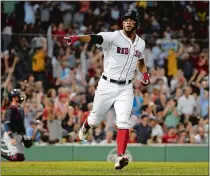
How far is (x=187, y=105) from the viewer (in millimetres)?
22844

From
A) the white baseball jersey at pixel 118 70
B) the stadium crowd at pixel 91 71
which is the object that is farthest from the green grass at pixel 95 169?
the stadium crowd at pixel 91 71

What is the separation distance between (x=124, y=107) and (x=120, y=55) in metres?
0.84

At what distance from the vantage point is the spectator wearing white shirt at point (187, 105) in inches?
893

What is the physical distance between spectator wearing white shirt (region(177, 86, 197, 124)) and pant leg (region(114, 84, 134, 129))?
8.68m

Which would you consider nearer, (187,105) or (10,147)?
(10,147)

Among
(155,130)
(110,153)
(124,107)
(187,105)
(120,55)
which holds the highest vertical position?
(120,55)

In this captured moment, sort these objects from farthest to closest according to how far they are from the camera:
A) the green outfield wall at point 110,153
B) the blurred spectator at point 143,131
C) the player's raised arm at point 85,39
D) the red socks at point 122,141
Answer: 1. the blurred spectator at point 143,131
2. the green outfield wall at point 110,153
3. the red socks at point 122,141
4. the player's raised arm at point 85,39

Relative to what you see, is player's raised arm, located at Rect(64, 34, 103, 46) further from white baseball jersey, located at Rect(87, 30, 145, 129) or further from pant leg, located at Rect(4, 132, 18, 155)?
pant leg, located at Rect(4, 132, 18, 155)

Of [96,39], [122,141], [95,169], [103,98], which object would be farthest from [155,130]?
[96,39]

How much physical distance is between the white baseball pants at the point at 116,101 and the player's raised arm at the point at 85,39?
0.80 m

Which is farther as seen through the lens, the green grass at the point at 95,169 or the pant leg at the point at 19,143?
the pant leg at the point at 19,143

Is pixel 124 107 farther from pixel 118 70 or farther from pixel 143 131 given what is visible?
pixel 143 131

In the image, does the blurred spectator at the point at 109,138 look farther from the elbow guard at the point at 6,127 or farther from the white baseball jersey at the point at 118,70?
the white baseball jersey at the point at 118,70

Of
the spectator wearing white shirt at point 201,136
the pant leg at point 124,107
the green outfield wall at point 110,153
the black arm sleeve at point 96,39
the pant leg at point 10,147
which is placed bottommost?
the green outfield wall at point 110,153
